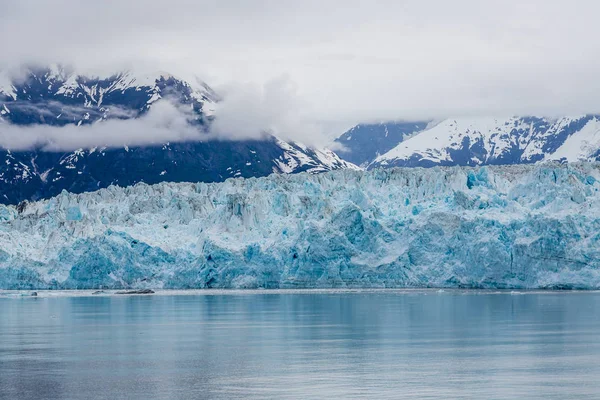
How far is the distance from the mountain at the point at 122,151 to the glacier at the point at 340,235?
7632 centimetres

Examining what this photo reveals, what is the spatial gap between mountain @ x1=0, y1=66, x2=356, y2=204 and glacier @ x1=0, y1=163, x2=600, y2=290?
76.3 metres

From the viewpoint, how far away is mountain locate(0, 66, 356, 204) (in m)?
141

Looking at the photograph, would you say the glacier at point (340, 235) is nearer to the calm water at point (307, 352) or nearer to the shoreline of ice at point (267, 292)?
the shoreline of ice at point (267, 292)

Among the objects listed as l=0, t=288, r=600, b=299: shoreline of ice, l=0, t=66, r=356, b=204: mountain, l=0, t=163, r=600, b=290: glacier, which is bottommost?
l=0, t=288, r=600, b=299: shoreline of ice

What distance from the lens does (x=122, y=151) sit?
482 ft

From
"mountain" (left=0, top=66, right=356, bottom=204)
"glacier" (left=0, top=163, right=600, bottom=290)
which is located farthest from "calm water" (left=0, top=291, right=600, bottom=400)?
"mountain" (left=0, top=66, right=356, bottom=204)

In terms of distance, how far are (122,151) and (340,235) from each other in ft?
318

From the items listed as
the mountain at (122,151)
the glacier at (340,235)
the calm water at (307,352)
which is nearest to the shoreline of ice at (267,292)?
the glacier at (340,235)

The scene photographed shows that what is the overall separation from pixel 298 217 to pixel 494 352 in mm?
34312

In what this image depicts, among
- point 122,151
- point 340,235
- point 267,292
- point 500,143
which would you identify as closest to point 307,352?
point 340,235

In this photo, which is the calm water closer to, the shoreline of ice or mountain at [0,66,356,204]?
the shoreline of ice

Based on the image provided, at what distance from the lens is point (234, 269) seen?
56969 millimetres

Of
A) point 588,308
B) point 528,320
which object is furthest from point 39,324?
point 588,308

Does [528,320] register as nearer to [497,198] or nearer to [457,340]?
[457,340]
